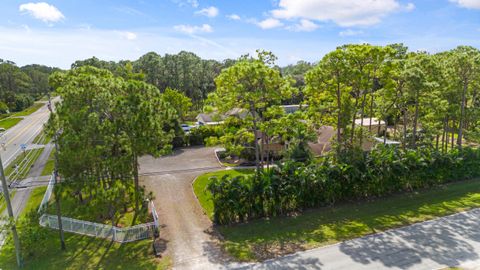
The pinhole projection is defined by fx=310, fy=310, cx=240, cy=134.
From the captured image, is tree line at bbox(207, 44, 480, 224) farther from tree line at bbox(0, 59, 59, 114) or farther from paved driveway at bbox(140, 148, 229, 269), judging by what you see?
tree line at bbox(0, 59, 59, 114)

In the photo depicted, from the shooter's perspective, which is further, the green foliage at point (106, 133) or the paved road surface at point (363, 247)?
the green foliage at point (106, 133)

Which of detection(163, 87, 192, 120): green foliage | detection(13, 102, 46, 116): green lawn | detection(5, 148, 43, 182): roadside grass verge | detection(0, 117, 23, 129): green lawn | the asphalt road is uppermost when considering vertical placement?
detection(163, 87, 192, 120): green foliage

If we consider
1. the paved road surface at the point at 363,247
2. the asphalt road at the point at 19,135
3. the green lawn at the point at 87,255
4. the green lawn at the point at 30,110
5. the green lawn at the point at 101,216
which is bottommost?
the green lawn at the point at 87,255

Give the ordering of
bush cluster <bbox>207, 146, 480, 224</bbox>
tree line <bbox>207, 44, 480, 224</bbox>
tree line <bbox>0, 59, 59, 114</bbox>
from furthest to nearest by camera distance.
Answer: tree line <bbox>0, 59, 59, 114</bbox> < tree line <bbox>207, 44, 480, 224</bbox> < bush cluster <bbox>207, 146, 480, 224</bbox>

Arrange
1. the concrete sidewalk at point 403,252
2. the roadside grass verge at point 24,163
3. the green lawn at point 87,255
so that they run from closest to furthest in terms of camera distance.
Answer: the concrete sidewalk at point 403,252 → the green lawn at point 87,255 → the roadside grass verge at point 24,163

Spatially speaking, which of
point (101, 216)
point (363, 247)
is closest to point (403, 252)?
point (363, 247)

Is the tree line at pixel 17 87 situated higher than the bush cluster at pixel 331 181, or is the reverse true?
the tree line at pixel 17 87

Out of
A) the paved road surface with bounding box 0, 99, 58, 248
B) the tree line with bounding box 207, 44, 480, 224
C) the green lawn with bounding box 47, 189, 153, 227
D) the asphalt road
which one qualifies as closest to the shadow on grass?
the tree line with bounding box 207, 44, 480, 224

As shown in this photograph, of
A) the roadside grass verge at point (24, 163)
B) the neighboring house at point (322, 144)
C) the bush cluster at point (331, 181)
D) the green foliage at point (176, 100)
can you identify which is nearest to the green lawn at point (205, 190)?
the bush cluster at point (331, 181)

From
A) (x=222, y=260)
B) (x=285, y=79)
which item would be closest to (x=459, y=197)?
(x=285, y=79)

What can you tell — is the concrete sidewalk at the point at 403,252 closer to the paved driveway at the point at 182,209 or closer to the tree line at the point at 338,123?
the paved driveway at the point at 182,209
